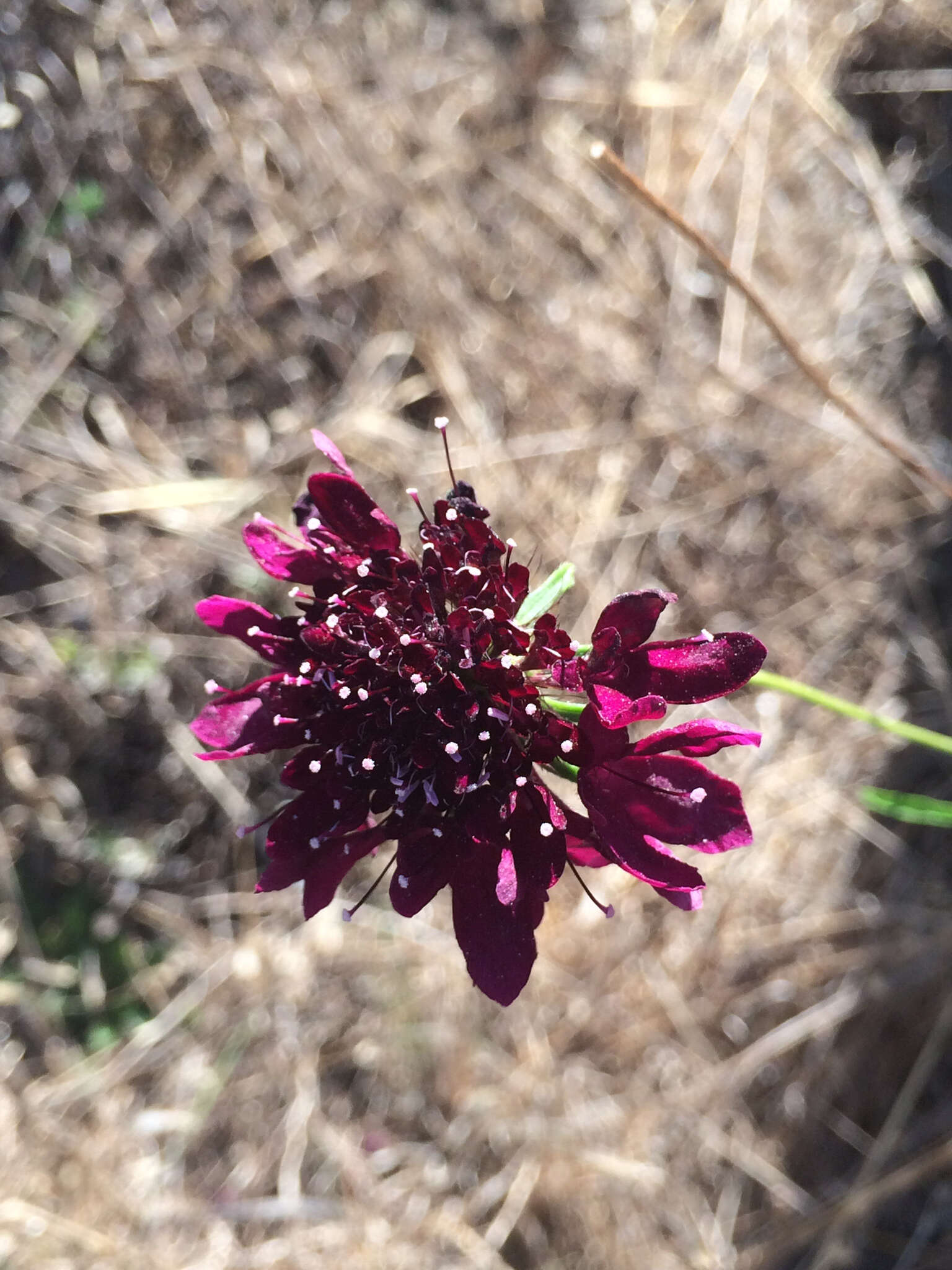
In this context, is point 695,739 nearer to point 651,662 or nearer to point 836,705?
point 651,662

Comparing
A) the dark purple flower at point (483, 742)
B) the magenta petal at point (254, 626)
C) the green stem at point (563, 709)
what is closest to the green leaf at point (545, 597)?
the dark purple flower at point (483, 742)

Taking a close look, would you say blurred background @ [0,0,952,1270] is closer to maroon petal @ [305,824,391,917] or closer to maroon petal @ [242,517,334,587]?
maroon petal @ [242,517,334,587]

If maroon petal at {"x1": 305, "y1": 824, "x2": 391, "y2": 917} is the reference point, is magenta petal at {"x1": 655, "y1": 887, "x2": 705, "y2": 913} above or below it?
above

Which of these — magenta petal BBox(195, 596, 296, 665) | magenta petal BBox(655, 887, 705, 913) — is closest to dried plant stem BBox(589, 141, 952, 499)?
magenta petal BBox(195, 596, 296, 665)

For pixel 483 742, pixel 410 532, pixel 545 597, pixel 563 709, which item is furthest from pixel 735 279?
pixel 410 532

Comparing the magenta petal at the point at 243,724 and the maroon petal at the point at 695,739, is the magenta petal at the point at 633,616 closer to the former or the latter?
the maroon petal at the point at 695,739

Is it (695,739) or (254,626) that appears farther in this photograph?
(254,626)
